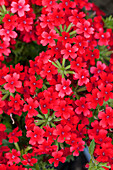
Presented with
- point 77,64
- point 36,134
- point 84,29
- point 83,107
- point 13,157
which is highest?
point 84,29

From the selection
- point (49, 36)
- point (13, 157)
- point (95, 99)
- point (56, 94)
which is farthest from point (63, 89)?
point (13, 157)

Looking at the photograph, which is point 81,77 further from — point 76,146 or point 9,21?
point 9,21

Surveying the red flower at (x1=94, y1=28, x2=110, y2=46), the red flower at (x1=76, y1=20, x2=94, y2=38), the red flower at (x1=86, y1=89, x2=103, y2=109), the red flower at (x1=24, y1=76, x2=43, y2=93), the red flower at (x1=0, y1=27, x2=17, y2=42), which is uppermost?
the red flower at (x1=76, y1=20, x2=94, y2=38)

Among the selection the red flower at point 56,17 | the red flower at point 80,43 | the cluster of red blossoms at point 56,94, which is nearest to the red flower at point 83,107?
the cluster of red blossoms at point 56,94

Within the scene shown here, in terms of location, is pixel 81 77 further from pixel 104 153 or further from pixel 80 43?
pixel 104 153

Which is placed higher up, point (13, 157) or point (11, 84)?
point (11, 84)

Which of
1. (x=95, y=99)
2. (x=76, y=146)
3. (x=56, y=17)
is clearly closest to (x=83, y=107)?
(x=95, y=99)

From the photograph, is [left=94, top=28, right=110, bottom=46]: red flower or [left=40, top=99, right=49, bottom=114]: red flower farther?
[left=94, top=28, right=110, bottom=46]: red flower

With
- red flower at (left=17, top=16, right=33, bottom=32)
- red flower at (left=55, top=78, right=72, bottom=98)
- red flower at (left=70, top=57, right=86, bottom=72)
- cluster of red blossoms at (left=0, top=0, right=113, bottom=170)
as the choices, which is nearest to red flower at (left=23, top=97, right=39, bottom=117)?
cluster of red blossoms at (left=0, top=0, right=113, bottom=170)

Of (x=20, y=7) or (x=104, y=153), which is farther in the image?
(x=20, y=7)

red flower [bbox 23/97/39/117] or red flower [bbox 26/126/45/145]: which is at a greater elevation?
red flower [bbox 23/97/39/117]

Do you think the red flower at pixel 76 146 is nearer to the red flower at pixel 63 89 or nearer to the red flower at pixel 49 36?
the red flower at pixel 63 89

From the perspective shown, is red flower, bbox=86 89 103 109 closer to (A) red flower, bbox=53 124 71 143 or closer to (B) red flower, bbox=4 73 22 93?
(A) red flower, bbox=53 124 71 143

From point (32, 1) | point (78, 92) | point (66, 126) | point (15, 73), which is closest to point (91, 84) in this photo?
point (78, 92)
